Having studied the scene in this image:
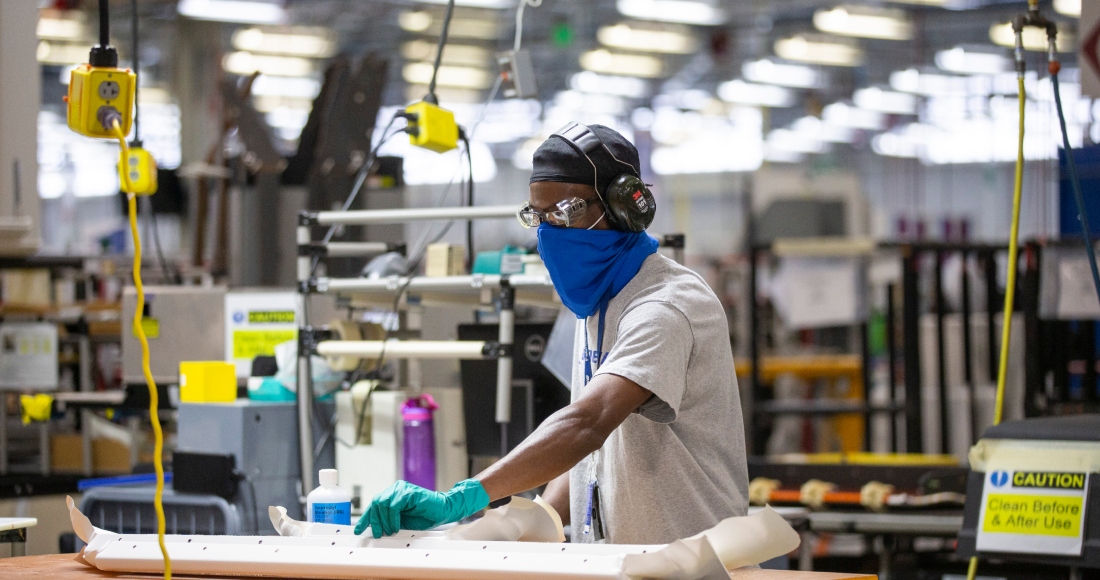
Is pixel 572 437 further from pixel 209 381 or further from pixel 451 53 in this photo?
pixel 451 53

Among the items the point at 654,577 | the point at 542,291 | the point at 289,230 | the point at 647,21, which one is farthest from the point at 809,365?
the point at 654,577

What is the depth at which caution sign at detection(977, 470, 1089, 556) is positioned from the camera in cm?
274

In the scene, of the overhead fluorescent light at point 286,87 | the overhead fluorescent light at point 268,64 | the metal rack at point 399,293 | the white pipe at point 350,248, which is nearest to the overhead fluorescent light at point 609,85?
the overhead fluorescent light at point 286,87

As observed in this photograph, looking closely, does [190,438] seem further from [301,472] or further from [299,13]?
[299,13]

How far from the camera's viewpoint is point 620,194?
87.0 inches

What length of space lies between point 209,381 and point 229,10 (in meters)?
7.90

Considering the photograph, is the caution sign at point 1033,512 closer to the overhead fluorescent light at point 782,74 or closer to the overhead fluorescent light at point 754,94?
the overhead fluorescent light at point 782,74

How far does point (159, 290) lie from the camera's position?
4422 mm

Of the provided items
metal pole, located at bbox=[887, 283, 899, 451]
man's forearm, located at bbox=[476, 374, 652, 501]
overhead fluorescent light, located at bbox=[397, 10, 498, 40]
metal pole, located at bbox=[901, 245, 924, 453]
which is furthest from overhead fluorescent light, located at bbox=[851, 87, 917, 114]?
man's forearm, located at bbox=[476, 374, 652, 501]

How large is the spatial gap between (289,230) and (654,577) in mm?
4785

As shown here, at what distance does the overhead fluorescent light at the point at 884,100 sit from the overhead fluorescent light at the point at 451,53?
4781 mm

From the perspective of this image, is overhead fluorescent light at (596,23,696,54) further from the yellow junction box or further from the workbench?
the workbench

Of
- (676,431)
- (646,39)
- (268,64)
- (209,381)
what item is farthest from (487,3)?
(676,431)

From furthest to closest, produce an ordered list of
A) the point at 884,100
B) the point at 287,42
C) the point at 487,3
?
1. the point at 884,100
2. the point at 287,42
3. the point at 487,3
